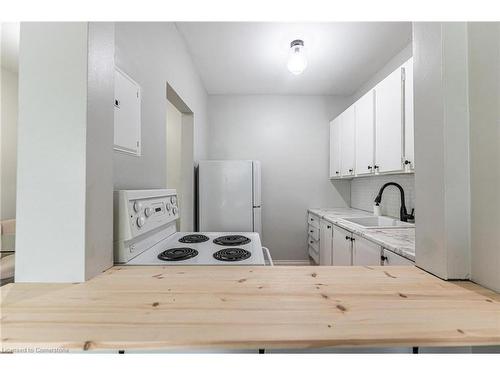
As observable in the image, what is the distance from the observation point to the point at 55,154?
643mm

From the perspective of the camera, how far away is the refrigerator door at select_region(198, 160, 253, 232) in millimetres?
2643

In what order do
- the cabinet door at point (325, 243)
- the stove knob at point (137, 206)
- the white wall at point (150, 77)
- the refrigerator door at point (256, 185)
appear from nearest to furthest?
1. the stove knob at point (137, 206)
2. the white wall at point (150, 77)
3. the cabinet door at point (325, 243)
4. the refrigerator door at point (256, 185)

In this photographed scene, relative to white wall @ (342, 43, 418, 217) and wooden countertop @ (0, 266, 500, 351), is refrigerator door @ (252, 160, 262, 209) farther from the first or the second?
wooden countertop @ (0, 266, 500, 351)

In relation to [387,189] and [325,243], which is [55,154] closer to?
[325,243]

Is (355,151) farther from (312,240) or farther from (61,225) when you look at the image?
(61,225)

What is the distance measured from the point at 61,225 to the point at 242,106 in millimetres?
2997

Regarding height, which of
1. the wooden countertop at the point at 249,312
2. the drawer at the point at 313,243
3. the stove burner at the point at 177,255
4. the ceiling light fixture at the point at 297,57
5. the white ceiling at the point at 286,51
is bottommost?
the drawer at the point at 313,243

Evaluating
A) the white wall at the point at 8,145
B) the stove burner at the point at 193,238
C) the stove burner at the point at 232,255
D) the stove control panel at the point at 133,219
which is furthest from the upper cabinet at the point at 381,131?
the white wall at the point at 8,145

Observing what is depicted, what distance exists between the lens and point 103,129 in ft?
2.41

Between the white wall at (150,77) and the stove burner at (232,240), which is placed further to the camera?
the stove burner at (232,240)

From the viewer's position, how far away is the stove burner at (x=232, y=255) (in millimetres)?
981

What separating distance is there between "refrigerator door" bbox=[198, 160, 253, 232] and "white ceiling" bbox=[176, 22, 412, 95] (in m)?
1.11

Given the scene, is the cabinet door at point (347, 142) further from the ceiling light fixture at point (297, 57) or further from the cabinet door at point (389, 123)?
the ceiling light fixture at point (297, 57)

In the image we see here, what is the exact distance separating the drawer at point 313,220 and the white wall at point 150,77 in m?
1.94
